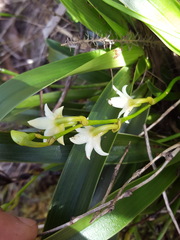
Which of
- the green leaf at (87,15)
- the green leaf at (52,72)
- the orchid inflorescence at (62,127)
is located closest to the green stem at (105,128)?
the orchid inflorescence at (62,127)

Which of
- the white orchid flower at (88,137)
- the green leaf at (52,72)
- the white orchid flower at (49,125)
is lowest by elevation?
the white orchid flower at (88,137)

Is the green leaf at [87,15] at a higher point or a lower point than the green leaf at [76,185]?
higher

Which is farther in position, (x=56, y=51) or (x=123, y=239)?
(x=56, y=51)

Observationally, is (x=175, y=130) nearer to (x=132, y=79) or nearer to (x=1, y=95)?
(x=132, y=79)

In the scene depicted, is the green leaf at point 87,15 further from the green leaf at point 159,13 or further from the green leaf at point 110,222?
the green leaf at point 110,222

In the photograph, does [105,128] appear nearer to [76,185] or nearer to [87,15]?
[76,185]

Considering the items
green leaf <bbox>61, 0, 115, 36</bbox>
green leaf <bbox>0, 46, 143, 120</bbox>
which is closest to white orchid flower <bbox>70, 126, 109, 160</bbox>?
green leaf <bbox>0, 46, 143, 120</bbox>

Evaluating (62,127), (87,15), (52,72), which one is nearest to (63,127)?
(62,127)

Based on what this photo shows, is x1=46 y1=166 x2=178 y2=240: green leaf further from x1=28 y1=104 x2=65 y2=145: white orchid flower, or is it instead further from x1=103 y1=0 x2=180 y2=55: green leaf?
x1=103 y1=0 x2=180 y2=55: green leaf

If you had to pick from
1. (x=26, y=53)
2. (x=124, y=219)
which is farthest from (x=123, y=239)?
(x=26, y=53)

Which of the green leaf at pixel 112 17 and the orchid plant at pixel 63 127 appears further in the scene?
the green leaf at pixel 112 17

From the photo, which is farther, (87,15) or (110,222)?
(87,15)
